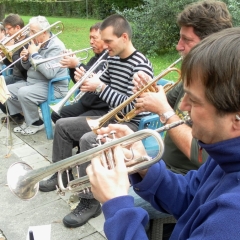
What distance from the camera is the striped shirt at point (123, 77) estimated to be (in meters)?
3.33

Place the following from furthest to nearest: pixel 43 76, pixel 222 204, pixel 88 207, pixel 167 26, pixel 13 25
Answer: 1. pixel 167 26
2. pixel 13 25
3. pixel 43 76
4. pixel 88 207
5. pixel 222 204

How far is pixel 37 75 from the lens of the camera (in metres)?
4.71

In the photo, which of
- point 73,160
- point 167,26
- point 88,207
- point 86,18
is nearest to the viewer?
point 73,160

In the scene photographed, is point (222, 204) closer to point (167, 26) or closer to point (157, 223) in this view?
point (157, 223)

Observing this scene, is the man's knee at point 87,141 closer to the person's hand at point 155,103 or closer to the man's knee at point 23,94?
the person's hand at point 155,103

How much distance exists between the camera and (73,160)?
1735 millimetres

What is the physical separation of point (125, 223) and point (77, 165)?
0.64 meters

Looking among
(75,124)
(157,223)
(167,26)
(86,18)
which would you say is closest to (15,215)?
(75,124)

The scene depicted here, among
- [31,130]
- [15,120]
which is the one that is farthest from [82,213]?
[15,120]

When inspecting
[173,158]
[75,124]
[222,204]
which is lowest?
[75,124]

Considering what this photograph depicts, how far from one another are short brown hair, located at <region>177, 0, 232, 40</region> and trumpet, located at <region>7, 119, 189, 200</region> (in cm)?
89

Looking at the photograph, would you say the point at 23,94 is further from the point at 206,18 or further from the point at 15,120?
the point at 206,18

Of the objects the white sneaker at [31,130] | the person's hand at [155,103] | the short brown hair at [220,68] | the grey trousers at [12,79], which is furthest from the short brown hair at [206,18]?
the grey trousers at [12,79]

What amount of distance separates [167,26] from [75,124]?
6995 millimetres
